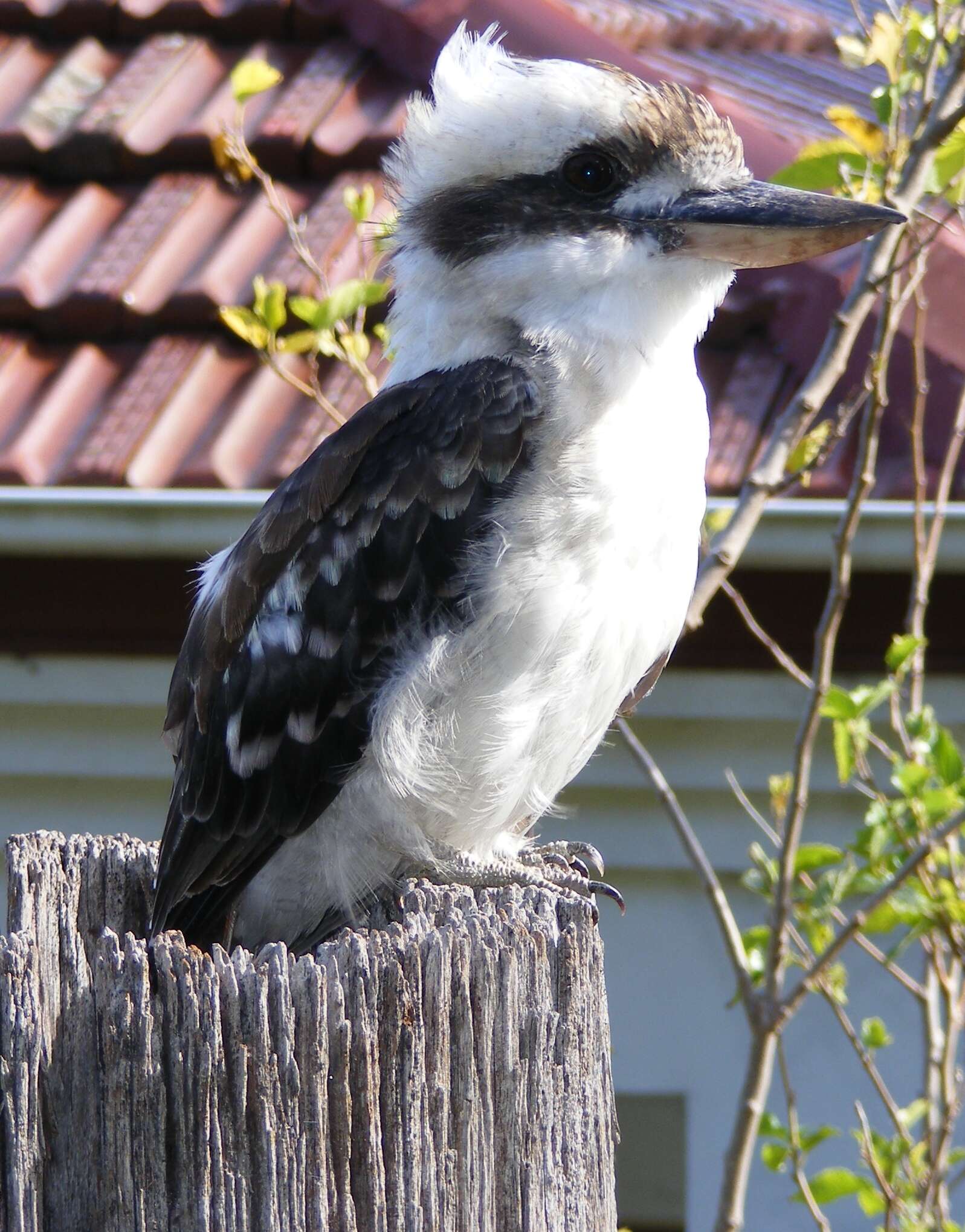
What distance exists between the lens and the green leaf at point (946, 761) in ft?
9.82

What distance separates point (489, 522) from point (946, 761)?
3.47 feet

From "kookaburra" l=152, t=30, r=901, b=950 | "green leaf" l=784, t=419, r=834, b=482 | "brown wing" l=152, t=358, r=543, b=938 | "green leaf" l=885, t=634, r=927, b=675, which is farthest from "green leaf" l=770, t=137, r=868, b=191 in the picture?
"green leaf" l=885, t=634, r=927, b=675

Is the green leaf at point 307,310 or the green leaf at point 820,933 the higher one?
the green leaf at point 307,310

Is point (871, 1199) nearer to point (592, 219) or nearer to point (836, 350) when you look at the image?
point (836, 350)

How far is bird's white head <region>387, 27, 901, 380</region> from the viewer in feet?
8.75

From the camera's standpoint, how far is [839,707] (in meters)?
3.01

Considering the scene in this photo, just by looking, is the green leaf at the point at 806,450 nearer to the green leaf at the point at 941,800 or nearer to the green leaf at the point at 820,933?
the green leaf at the point at 941,800

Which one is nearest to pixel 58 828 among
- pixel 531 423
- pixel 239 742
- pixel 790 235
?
pixel 239 742

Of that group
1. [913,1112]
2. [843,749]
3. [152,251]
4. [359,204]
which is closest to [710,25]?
[152,251]

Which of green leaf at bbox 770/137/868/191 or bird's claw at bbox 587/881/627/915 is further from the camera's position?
green leaf at bbox 770/137/868/191

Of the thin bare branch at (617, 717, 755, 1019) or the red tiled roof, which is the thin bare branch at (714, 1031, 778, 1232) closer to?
the thin bare branch at (617, 717, 755, 1019)

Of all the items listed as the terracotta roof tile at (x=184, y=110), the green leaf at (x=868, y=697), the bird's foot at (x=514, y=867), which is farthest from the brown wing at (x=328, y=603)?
the terracotta roof tile at (x=184, y=110)

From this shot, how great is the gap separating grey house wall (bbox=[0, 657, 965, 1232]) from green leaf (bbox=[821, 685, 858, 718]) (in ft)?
4.20

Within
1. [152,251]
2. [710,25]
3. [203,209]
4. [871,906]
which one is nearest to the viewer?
[871,906]
